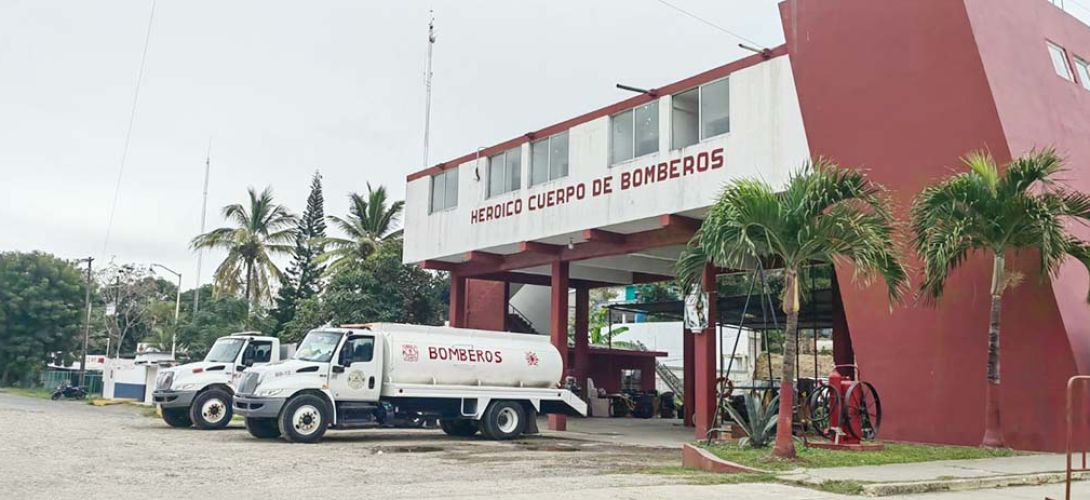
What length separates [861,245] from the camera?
13.8 metres

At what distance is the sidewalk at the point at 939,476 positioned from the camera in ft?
37.4

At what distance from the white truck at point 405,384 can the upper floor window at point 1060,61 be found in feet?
42.0

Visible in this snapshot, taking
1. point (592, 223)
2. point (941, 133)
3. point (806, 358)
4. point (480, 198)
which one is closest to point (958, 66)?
point (941, 133)

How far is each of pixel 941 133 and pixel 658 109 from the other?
683 cm

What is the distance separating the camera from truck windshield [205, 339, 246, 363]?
22.9 metres

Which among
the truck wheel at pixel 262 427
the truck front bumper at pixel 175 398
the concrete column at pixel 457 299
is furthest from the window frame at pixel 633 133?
the truck front bumper at pixel 175 398

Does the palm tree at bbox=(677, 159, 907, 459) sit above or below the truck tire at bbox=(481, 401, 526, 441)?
above

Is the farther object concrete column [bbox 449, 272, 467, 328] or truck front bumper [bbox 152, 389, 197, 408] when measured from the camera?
concrete column [bbox 449, 272, 467, 328]

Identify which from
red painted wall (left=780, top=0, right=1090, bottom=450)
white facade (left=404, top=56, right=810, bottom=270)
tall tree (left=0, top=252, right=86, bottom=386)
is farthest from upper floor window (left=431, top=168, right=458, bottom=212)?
tall tree (left=0, top=252, right=86, bottom=386)

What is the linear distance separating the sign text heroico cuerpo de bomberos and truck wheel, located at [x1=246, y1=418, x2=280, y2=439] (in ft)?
31.3

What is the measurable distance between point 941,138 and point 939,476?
306 inches

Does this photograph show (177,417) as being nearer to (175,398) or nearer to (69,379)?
A: (175,398)

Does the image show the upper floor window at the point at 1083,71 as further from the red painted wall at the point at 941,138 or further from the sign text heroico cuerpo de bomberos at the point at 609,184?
the sign text heroico cuerpo de bomberos at the point at 609,184

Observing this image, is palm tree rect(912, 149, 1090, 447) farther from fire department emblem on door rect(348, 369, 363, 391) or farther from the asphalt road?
fire department emblem on door rect(348, 369, 363, 391)
